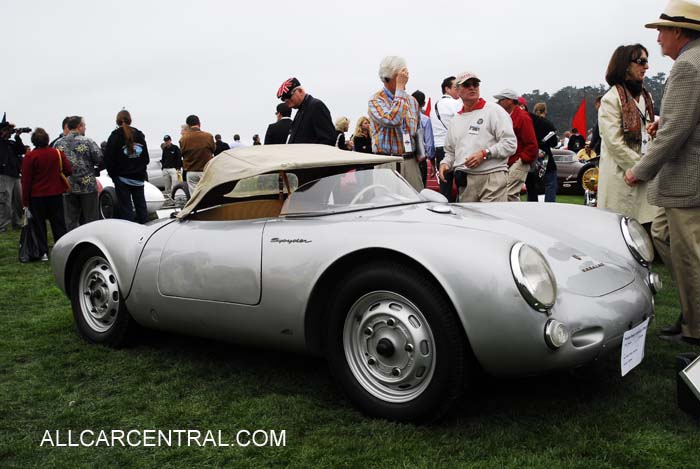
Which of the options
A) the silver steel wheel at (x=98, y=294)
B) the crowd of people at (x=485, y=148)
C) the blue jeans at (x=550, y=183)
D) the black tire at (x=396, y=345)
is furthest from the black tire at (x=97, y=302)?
the blue jeans at (x=550, y=183)

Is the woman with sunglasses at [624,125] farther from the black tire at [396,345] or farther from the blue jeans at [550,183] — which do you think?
the blue jeans at [550,183]

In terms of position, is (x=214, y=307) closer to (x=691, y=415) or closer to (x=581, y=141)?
(x=691, y=415)

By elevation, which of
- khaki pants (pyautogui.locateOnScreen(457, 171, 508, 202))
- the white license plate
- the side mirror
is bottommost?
the white license plate

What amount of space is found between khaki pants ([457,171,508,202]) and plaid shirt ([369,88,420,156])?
79 centimetres

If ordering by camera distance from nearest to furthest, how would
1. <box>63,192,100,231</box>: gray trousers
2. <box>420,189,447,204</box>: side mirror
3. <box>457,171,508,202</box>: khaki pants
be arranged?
<box>420,189,447,204</box>: side mirror, <box>457,171,508,202</box>: khaki pants, <box>63,192,100,231</box>: gray trousers

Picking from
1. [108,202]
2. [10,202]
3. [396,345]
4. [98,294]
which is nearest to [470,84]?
[396,345]

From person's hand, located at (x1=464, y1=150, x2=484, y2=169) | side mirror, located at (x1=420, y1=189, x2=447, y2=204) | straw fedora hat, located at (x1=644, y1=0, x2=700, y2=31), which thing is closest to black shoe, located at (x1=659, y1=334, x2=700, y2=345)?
side mirror, located at (x1=420, y1=189, x2=447, y2=204)

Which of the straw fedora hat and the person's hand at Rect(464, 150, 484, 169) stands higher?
the straw fedora hat

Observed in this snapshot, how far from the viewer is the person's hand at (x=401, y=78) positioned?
5590 millimetres

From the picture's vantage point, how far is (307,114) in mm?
5875

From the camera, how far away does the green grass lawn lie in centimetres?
250

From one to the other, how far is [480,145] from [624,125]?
1115 mm

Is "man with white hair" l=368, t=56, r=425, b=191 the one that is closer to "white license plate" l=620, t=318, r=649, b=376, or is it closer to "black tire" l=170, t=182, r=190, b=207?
"white license plate" l=620, t=318, r=649, b=376

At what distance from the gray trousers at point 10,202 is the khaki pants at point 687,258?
10399 mm
